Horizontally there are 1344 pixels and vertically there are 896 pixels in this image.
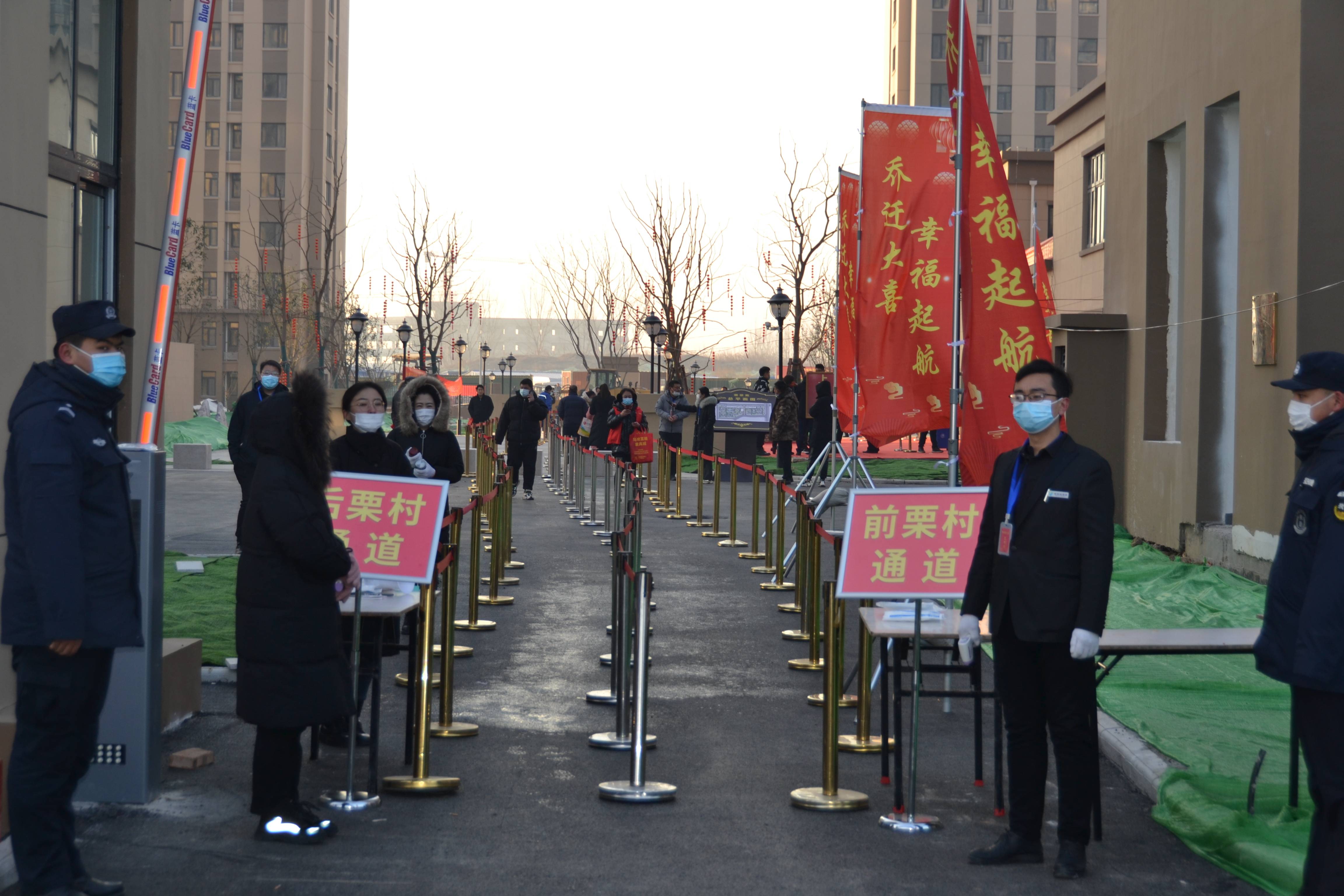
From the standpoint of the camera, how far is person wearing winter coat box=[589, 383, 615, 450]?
27.1 m

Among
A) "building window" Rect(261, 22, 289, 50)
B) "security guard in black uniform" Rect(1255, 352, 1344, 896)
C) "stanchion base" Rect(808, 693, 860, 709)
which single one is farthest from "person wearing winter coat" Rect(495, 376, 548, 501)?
"building window" Rect(261, 22, 289, 50)

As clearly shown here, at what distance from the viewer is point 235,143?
3381 inches

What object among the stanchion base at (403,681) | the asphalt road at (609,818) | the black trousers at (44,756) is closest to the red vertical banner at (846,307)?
the asphalt road at (609,818)

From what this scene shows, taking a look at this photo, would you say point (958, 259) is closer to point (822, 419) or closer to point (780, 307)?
point (822, 419)

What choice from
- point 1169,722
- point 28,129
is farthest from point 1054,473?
point 28,129

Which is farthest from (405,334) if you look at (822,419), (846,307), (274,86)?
(274,86)

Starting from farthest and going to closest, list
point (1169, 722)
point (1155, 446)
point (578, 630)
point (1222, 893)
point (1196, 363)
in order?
1. point (1155, 446)
2. point (1196, 363)
3. point (578, 630)
4. point (1169, 722)
5. point (1222, 893)

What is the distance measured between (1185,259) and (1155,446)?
7.37 ft

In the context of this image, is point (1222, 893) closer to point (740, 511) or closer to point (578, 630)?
point (578, 630)

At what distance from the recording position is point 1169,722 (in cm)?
797

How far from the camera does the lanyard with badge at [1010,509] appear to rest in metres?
5.72

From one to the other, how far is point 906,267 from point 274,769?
813 centimetres

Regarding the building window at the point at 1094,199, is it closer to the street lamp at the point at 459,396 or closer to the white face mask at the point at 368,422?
the white face mask at the point at 368,422

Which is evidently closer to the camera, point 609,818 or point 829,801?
point 609,818
